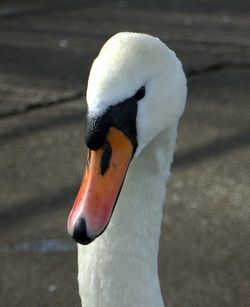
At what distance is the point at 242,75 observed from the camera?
4340mm

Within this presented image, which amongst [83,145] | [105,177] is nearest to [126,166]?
[105,177]

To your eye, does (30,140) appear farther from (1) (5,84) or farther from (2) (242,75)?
(2) (242,75)

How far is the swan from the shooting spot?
148 cm

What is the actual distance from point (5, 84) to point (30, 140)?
72cm

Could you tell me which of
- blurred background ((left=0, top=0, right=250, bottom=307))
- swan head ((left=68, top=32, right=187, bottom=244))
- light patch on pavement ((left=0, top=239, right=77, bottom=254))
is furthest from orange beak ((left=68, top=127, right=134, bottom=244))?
light patch on pavement ((left=0, top=239, right=77, bottom=254))

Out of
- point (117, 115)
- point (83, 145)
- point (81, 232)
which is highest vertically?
point (117, 115)

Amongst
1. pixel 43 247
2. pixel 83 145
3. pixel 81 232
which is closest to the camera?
pixel 81 232

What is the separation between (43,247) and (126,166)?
1472 millimetres

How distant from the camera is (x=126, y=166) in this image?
5.01 ft

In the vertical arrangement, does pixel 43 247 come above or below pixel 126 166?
below

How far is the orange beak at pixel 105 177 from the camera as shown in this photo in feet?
4.86

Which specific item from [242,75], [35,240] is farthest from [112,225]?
[242,75]

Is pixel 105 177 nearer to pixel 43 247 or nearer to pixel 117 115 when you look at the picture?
pixel 117 115

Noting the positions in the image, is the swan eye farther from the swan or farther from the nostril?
the nostril
